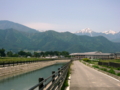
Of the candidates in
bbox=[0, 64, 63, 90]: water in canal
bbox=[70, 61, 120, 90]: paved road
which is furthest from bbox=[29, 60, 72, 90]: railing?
bbox=[0, 64, 63, 90]: water in canal

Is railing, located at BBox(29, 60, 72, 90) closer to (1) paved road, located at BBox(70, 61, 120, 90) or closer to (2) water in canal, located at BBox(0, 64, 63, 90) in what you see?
(1) paved road, located at BBox(70, 61, 120, 90)

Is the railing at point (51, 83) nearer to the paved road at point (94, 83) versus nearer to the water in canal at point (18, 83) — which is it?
the paved road at point (94, 83)

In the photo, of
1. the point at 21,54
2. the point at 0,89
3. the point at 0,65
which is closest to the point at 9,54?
the point at 21,54

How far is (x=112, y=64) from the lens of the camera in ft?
138

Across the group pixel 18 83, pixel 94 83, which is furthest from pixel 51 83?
pixel 18 83

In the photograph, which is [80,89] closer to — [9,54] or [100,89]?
[100,89]

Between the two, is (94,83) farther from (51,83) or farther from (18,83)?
(18,83)

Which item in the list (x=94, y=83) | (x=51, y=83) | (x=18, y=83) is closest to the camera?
(x=51, y=83)

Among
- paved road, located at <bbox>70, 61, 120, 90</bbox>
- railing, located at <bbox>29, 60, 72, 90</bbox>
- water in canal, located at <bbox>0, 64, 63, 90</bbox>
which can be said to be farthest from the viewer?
water in canal, located at <bbox>0, 64, 63, 90</bbox>

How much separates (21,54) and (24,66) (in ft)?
492

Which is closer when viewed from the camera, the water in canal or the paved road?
the paved road

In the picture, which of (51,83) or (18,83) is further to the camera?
(18,83)

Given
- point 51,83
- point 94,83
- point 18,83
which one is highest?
point 51,83

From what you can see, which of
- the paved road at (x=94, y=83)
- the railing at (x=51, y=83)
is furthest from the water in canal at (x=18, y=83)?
the railing at (x=51, y=83)
